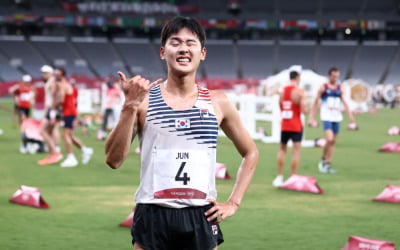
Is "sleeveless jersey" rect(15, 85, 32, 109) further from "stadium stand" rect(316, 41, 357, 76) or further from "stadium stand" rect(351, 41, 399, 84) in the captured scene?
"stadium stand" rect(351, 41, 399, 84)

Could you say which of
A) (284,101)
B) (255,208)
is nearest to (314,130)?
(284,101)

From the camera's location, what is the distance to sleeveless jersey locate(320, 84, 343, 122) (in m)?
14.7

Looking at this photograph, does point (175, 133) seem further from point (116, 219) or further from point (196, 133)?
point (116, 219)

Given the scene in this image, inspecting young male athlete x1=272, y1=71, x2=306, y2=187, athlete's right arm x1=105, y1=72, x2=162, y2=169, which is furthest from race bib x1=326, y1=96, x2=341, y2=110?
athlete's right arm x1=105, y1=72, x2=162, y2=169

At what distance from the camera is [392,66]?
66938 mm

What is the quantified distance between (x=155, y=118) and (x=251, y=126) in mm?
19305

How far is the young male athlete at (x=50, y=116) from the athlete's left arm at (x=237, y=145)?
11.2 meters

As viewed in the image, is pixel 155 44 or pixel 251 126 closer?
pixel 251 126

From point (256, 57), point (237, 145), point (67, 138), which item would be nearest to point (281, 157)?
point (67, 138)

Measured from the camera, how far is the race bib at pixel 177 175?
3832 mm

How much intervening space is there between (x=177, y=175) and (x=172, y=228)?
29 centimetres

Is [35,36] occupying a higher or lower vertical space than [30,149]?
higher

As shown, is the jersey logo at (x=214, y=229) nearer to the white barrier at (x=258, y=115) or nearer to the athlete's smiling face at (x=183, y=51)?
the athlete's smiling face at (x=183, y=51)

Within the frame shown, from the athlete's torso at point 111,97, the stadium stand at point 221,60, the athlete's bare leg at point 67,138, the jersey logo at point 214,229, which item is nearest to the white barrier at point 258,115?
the athlete's torso at point 111,97
